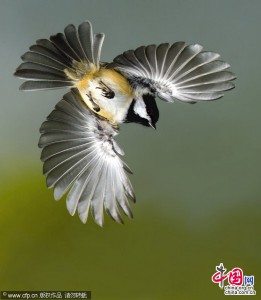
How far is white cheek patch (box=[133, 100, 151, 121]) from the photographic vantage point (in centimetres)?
218

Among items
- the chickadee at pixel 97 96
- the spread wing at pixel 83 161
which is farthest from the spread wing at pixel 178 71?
the spread wing at pixel 83 161

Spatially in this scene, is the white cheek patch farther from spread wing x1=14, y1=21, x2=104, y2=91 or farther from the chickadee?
spread wing x1=14, y1=21, x2=104, y2=91

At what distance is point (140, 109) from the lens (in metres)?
2.19

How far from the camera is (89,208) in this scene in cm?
221

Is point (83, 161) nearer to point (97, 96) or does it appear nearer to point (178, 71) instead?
point (97, 96)

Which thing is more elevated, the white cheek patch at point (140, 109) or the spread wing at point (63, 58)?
the spread wing at point (63, 58)

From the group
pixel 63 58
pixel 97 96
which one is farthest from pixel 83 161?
pixel 63 58

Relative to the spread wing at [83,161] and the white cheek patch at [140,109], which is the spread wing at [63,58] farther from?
the white cheek patch at [140,109]

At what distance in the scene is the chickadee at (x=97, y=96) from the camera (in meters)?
2.18

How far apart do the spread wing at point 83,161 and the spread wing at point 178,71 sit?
8.6 inches

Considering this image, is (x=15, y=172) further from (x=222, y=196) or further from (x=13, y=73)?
(x=222, y=196)

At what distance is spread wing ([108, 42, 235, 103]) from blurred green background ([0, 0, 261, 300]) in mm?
37

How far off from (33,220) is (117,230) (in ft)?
1.04

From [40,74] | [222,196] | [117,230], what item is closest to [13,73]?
[40,74]
